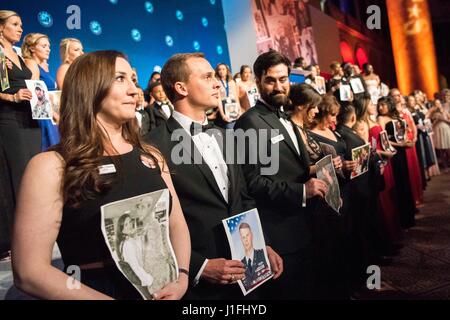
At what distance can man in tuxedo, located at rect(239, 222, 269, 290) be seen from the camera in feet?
5.67

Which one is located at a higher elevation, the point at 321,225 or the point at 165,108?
the point at 165,108

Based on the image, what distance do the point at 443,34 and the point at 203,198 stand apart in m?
22.4

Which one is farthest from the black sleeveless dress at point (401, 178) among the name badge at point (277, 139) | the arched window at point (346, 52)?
the arched window at point (346, 52)

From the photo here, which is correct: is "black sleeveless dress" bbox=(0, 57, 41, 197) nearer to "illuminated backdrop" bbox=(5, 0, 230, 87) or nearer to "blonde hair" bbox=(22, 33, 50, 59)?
"blonde hair" bbox=(22, 33, 50, 59)

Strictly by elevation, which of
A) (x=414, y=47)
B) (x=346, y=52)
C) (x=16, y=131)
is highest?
(x=346, y=52)

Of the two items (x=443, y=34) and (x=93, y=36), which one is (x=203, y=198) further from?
(x=443, y=34)

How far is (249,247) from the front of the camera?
Result: 1751 millimetres

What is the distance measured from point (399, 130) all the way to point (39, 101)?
3.88 meters

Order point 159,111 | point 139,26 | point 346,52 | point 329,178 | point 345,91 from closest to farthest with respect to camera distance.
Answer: point 329,178 < point 159,111 < point 345,91 < point 139,26 < point 346,52

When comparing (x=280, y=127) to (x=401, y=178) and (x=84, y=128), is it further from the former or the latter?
(x=401, y=178)

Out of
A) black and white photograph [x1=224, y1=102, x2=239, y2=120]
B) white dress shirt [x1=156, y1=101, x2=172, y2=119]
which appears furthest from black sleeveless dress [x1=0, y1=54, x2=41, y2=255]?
black and white photograph [x1=224, y1=102, x2=239, y2=120]

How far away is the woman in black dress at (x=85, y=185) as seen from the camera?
117 cm

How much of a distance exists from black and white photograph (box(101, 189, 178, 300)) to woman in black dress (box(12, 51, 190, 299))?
0.20ft

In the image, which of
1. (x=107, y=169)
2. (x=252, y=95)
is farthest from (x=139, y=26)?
(x=107, y=169)
